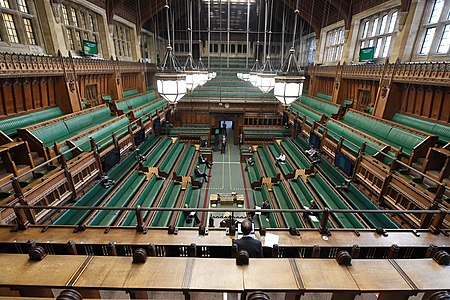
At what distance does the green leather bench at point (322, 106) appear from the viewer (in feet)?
32.0

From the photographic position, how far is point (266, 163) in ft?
33.6

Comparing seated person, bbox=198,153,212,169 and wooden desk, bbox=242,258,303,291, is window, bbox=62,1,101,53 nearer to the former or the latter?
seated person, bbox=198,153,212,169

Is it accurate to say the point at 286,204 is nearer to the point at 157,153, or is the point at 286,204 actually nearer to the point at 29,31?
the point at 157,153

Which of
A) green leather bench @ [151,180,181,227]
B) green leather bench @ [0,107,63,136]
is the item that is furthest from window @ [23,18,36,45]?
green leather bench @ [151,180,181,227]

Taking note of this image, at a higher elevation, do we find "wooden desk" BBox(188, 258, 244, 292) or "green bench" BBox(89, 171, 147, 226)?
"wooden desk" BBox(188, 258, 244, 292)

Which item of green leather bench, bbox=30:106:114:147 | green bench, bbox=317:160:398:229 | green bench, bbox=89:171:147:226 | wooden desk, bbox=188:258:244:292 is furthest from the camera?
green leather bench, bbox=30:106:114:147

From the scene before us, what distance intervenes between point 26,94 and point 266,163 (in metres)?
8.93

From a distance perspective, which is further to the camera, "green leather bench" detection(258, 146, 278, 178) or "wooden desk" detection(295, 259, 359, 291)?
"green leather bench" detection(258, 146, 278, 178)

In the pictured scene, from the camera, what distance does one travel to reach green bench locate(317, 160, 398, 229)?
4.73 m

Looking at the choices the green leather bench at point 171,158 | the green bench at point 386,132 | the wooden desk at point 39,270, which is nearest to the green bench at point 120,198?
the green leather bench at point 171,158

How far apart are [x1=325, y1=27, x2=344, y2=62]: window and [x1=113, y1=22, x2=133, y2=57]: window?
11695 mm

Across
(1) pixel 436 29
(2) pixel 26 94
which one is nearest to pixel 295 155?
(1) pixel 436 29

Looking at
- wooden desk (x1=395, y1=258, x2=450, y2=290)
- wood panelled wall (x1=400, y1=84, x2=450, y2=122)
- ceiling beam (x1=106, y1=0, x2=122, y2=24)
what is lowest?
wooden desk (x1=395, y1=258, x2=450, y2=290)

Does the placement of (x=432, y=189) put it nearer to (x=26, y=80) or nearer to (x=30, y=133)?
(x=30, y=133)
